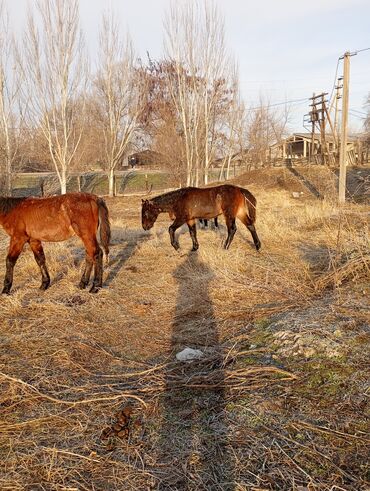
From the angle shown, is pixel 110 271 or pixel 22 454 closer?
pixel 22 454

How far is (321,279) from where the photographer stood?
4.86m

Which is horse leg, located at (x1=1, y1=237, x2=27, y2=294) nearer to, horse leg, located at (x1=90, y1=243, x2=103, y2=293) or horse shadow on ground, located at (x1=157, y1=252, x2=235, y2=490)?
horse leg, located at (x1=90, y1=243, x2=103, y2=293)

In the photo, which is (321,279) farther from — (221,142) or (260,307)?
(221,142)

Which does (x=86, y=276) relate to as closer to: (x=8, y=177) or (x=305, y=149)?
(x=8, y=177)

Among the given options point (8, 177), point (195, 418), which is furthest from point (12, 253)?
point (8, 177)

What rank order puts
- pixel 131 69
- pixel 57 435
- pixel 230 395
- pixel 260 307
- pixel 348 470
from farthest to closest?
pixel 131 69 < pixel 260 307 < pixel 230 395 < pixel 57 435 < pixel 348 470

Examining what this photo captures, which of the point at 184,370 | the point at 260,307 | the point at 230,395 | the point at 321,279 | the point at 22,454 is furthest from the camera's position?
the point at 321,279

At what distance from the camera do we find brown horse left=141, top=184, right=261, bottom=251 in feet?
27.7

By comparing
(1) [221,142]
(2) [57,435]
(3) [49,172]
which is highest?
(1) [221,142]

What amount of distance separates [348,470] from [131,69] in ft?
93.7

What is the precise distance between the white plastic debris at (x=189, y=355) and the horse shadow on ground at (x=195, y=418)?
0.26 feet

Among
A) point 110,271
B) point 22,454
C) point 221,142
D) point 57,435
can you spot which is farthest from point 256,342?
point 221,142

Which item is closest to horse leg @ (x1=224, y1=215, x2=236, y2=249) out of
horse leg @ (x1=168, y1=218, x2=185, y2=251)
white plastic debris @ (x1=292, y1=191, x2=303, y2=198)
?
horse leg @ (x1=168, y1=218, x2=185, y2=251)

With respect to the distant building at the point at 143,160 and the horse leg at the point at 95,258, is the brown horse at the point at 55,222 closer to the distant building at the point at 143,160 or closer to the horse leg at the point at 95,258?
the horse leg at the point at 95,258
